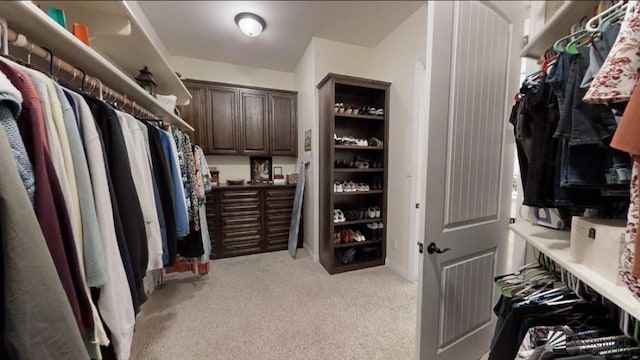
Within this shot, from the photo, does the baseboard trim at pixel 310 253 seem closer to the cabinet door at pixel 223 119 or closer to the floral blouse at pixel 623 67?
the cabinet door at pixel 223 119

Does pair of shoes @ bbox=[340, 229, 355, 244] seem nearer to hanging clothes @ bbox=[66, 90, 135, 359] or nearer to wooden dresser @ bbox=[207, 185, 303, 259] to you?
wooden dresser @ bbox=[207, 185, 303, 259]

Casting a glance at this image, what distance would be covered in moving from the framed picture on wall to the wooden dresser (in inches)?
19.2

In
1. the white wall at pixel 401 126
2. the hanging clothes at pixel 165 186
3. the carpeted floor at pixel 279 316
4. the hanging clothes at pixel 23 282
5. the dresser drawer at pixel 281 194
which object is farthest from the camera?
the dresser drawer at pixel 281 194

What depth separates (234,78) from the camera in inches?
136

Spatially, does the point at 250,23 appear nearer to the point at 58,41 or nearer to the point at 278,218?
the point at 58,41

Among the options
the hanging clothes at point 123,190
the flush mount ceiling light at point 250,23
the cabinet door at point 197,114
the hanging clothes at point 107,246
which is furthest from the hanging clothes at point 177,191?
the cabinet door at point 197,114

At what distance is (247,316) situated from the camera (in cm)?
188

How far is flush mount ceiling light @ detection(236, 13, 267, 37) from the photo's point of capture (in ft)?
7.54

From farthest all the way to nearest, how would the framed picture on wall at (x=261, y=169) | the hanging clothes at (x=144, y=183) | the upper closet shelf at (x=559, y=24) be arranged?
1. the framed picture on wall at (x=261, y=169)
2. the hanging clothes at (x=144, y=183)
3. the upper closet shelf at (x=559, y=24)

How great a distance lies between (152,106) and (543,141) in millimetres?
2209

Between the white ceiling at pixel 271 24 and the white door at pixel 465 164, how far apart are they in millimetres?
1358

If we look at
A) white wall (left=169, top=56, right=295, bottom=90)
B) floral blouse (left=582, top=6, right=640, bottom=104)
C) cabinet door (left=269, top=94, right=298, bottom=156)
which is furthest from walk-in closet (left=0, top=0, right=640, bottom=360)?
cabinet door (left=269, top=94, right=298, bottom=156)

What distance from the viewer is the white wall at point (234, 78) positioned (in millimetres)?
3262

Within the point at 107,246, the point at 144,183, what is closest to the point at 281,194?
the point at 144,183
